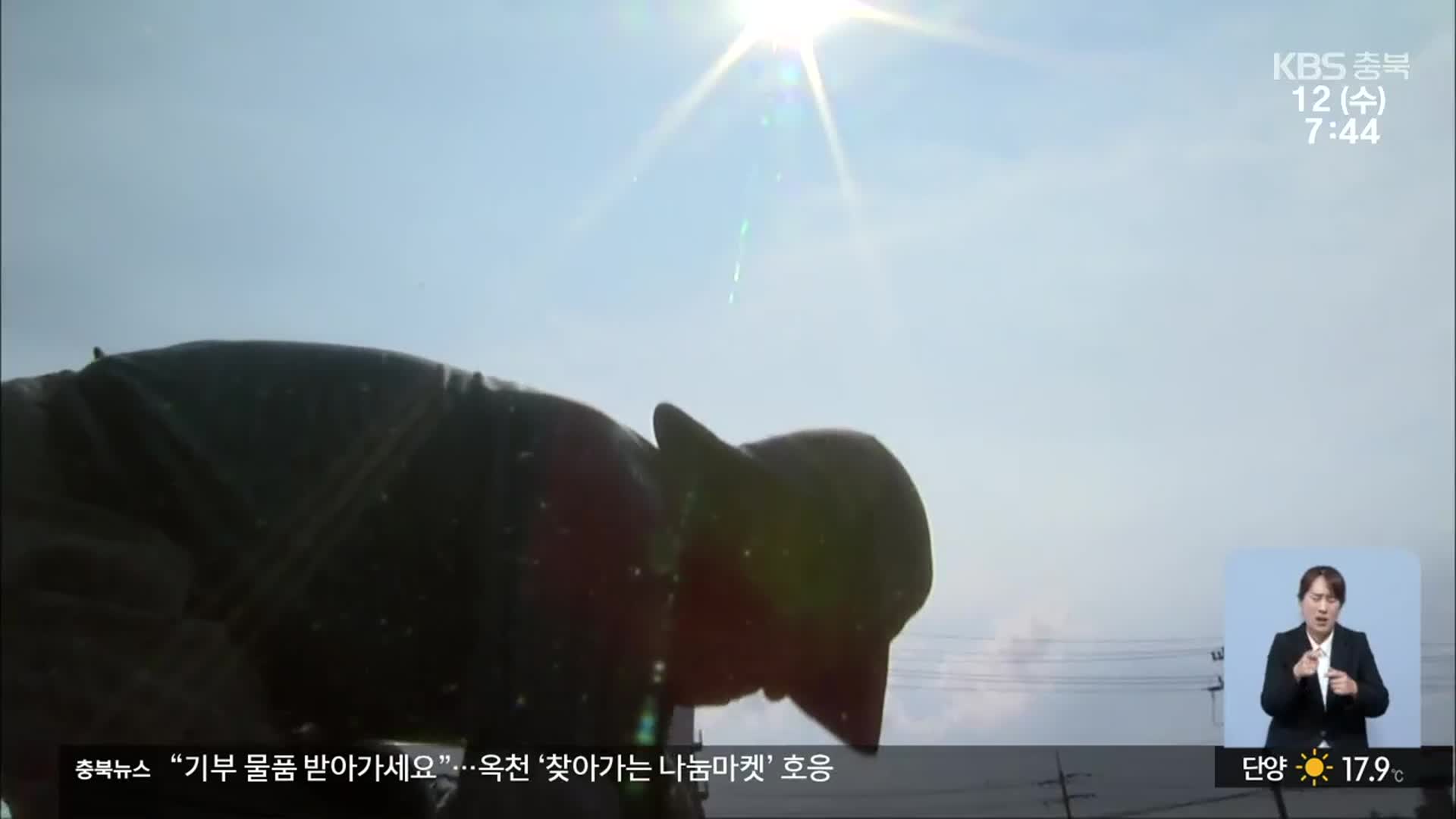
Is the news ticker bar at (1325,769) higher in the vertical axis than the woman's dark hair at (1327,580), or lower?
lower

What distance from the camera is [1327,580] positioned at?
137cm

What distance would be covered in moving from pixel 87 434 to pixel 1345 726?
58.6 inches

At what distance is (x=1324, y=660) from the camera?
142 cm

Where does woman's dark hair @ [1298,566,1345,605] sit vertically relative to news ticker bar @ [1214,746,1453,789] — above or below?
above

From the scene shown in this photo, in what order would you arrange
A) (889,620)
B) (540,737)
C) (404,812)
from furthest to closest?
(889,620), (404,812), (540,737)

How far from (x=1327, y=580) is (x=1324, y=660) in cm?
12

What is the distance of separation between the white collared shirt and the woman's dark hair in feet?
0.20

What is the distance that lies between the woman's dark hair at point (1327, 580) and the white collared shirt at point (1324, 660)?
6cm

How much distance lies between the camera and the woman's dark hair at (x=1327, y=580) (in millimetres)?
1366

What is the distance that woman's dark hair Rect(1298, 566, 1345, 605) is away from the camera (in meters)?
1.37

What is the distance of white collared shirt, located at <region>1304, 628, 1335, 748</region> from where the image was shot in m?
1.42

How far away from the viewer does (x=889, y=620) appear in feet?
4.61

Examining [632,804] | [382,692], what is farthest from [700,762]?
[382,692]

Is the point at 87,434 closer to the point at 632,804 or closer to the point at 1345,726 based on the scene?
the point at 632,804
